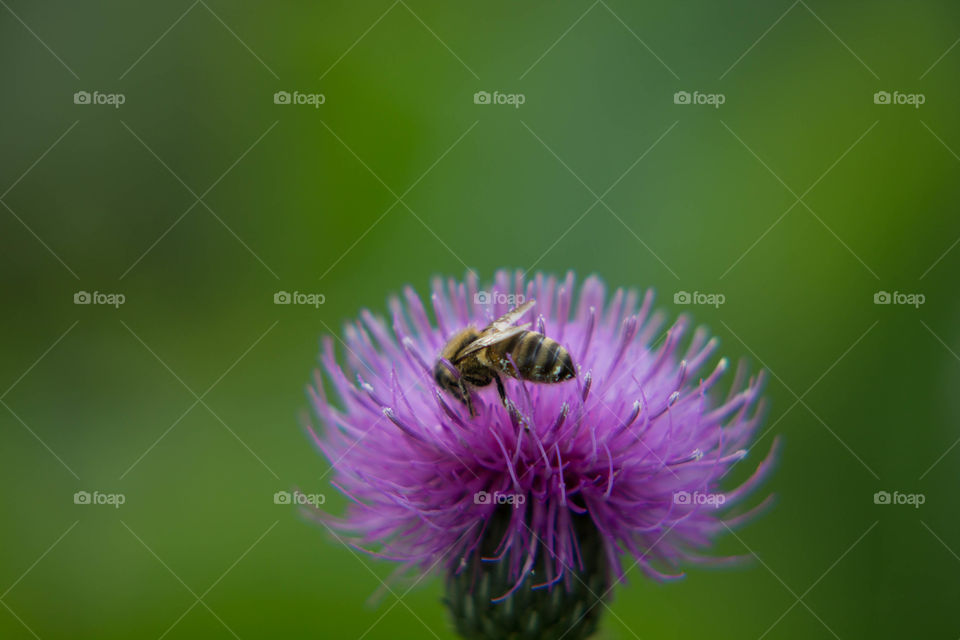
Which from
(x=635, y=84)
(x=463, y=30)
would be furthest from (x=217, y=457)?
(x=635, y=84)

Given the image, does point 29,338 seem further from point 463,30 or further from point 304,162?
point 463,30
